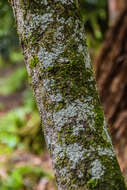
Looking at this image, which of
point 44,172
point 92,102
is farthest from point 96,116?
point 44,172

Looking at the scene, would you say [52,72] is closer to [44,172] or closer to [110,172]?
[110,172]

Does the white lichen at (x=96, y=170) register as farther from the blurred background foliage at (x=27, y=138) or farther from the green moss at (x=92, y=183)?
the blurred background foliage at (x=27, y=138)

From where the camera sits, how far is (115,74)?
6371mm

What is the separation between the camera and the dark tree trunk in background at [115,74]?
6.04m

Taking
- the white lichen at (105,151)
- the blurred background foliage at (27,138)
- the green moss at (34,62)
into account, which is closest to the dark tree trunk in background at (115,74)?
the blurred background foliage at (27,138)

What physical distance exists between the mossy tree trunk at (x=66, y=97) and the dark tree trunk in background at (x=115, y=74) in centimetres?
421

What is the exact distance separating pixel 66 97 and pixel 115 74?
16.4 feet

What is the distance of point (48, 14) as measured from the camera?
151cm

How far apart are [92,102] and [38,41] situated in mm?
403

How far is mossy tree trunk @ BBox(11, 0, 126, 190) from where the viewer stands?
4.89 feet

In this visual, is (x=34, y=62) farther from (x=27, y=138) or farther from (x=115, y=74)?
(x=27, y=138)

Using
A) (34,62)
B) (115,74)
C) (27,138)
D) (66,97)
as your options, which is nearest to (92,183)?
(66,97)

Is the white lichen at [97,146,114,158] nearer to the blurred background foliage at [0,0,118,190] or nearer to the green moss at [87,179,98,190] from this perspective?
the green moss at [87,179,98,190]

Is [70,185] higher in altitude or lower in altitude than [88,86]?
lower
